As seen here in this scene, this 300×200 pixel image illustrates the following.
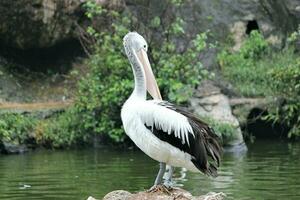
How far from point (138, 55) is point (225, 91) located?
34.5 ft

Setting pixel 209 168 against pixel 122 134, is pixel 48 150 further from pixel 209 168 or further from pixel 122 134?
pixel 209 168

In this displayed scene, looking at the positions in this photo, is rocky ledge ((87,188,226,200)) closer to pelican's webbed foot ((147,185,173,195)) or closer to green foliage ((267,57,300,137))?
pelican's webbed foot ((147,185,173,195))

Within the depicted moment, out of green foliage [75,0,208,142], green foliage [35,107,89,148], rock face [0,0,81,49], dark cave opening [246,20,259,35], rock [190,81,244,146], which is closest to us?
green foliage [75,0,208,142]

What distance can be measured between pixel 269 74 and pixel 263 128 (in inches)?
71.5

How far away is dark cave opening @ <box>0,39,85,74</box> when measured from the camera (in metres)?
23.0

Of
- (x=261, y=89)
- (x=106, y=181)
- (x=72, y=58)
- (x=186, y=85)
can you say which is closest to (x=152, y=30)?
(x=186, y=85)

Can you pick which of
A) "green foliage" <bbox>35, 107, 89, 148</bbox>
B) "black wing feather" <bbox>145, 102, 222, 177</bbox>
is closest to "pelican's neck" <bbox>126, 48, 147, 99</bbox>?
"black wing feather" <bbox>145, 102, 222, 177</bbox>

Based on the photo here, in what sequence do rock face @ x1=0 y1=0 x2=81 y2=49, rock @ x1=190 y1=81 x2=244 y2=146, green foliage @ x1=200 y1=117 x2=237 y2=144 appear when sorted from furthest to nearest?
rock face @ x1=0 y1=0 x2=81 y2=49 → rock @ x1=190 y1=81 x2=244 y2=146 → green foliage @ x1=200 y1=117 x2=237 y2=144

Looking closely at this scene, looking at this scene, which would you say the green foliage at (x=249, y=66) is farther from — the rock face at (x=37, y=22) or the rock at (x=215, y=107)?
the rock face at (x=37, y=22)

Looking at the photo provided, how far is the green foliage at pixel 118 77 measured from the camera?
18.2 m

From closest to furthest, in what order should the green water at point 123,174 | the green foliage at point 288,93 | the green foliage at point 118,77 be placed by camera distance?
1. the green water at point 123,174
2. the green foliage at point 288,93
3. the green foliage at point 118,77

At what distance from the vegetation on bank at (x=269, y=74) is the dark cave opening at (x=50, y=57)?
408 cm

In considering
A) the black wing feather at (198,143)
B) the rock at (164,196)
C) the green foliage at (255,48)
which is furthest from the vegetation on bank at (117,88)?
the rock at (164,196)

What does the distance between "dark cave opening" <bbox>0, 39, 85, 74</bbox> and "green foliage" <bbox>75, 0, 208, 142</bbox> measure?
4141mm
